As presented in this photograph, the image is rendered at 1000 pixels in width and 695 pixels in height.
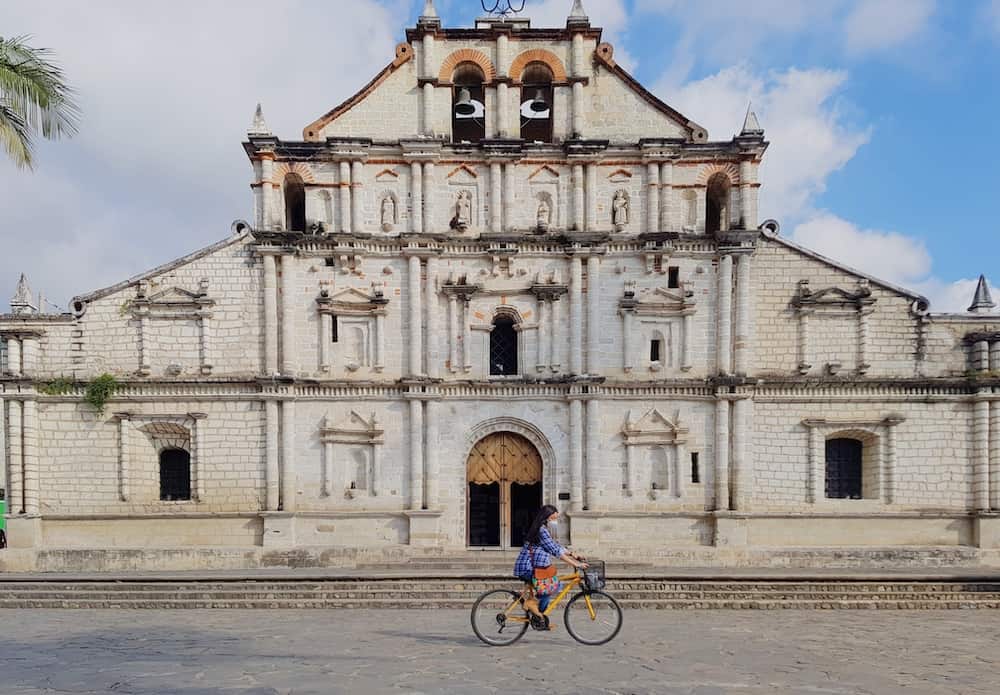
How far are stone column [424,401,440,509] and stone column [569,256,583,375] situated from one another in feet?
14.0

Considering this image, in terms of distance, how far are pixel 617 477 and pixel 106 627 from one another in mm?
13084

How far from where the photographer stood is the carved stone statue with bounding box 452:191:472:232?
20.8 m

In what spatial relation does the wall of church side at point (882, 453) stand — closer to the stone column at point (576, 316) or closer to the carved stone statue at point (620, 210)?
the stone column at point (576, 316)

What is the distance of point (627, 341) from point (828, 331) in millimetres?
5924

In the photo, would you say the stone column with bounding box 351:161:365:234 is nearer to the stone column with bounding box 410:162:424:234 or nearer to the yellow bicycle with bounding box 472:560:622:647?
the stone column with bounding box 410:162:424:234

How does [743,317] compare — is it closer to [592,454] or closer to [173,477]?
[592,454]

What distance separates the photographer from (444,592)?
651 inches

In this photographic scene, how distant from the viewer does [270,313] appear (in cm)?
2045

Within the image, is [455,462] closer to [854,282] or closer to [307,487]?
[307,487]

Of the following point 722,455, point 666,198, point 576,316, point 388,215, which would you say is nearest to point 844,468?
point 722,455

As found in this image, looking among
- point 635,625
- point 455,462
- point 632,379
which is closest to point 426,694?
point 635,625

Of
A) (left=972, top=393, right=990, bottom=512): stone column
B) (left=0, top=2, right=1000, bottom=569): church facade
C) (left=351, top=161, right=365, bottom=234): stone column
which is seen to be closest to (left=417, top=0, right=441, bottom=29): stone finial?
(left=0, top=2, right=1000, bottom=569): church facade

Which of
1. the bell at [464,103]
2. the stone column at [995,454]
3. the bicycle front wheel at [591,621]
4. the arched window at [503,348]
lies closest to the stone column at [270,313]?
the arched window at [503,348]

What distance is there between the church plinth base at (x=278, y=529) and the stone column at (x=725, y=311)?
519 inches
